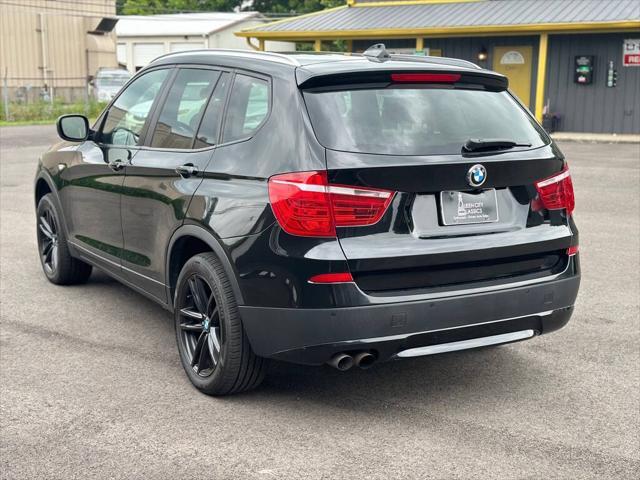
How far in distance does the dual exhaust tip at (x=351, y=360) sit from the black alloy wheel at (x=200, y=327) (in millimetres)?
664

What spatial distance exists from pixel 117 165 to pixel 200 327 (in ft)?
4.78

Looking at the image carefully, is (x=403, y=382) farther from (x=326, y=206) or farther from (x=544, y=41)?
(x=544, y=41)

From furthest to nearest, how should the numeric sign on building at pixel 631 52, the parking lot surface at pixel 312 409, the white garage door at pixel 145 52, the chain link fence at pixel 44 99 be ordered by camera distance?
the white garage door at pixel 145 52 < the chain link fence at pixel 44 99 < the numeric sign on building at pixel 631 52 < the parking lot surface at pixel 312 409

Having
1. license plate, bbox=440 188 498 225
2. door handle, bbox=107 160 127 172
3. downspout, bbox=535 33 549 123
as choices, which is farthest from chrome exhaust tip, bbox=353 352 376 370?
downspout, bbox=535 33 549 123

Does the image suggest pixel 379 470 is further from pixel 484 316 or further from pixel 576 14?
pixel 576 14

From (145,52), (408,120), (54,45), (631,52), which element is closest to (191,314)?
(408,120)

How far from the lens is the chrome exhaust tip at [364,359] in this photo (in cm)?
392

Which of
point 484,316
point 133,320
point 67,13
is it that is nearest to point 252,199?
point 484,316

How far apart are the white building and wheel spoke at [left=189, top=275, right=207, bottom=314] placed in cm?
4477

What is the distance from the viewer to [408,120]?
4.12 metres

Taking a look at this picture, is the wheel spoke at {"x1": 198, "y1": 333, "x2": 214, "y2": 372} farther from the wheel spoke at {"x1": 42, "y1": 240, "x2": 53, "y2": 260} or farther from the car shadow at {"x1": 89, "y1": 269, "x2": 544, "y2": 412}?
the wheel spoke at {"x1": 42, "y1": 240, "x2": 53, "y2": 260}

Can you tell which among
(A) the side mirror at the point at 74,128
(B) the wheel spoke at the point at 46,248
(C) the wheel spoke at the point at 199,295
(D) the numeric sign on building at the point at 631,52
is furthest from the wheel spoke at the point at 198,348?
(D) the numeric sign on building at the point at 631,52

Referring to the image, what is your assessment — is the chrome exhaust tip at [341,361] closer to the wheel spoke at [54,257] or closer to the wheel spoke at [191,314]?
the wheel spoke at [191,314]

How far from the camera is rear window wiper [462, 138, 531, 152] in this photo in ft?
13.5
